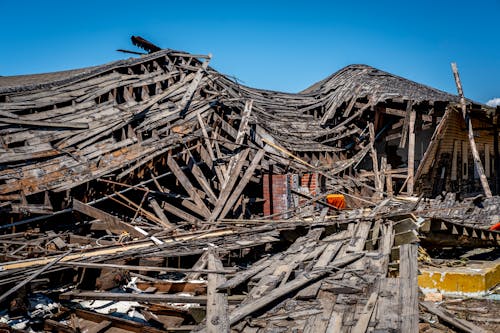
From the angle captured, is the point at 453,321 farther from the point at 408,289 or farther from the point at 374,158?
the point at 374,158

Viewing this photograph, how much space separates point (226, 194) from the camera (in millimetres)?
10812

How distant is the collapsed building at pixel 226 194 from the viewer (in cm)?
487

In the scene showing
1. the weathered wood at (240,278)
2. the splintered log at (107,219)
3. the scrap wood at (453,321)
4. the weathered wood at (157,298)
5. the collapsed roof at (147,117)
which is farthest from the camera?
the collapsed roof at (147,117)

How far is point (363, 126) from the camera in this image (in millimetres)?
17625

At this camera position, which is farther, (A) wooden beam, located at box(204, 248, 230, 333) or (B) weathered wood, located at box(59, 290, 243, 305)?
(B) weathered wood, located at box(59, 290, 243, 305)

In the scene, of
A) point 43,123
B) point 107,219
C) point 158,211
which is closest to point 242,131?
point 158,211

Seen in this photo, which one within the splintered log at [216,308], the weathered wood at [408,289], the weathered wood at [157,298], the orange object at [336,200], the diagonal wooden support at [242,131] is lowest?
the weathered wood at [157,298]

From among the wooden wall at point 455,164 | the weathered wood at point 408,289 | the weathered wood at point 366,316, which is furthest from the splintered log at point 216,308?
the wooden wall at point 455,164

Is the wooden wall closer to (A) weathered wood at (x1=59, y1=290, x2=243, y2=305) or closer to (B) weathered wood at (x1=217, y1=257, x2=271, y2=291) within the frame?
(B) weathered wood at (x1=217, y1=257, x2=271, y2=291)

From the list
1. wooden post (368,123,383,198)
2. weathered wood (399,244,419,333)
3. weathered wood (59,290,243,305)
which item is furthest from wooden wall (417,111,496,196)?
weathered wood (59,290,243,305)

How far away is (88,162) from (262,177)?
500 centimetres

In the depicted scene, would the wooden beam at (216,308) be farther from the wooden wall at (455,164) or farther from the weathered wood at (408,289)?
the wooden wall at (455,164)

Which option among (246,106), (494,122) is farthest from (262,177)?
(494,122)

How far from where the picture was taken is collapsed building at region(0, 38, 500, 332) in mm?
4871
